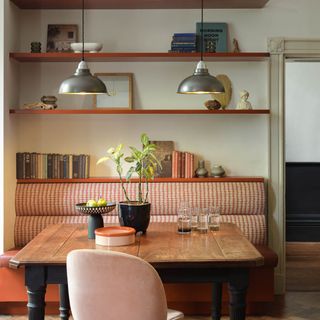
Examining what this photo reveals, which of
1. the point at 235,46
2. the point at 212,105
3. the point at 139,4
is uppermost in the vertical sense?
the point at 139,4

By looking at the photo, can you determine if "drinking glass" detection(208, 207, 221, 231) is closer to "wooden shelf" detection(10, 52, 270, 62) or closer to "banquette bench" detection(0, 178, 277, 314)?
"banquette bench" detection(0, 178, 277, 314)

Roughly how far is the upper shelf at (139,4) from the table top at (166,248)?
1954mm

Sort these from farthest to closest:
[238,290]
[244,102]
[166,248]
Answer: [244,102] → [166,248] → [238,290]

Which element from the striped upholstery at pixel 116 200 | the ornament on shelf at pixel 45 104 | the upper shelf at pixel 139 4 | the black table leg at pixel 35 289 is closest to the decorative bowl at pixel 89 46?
the upper shelf at pixel 139 4

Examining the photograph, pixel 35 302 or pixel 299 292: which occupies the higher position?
pixel 35 302

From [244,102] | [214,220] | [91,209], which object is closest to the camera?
[91,209]

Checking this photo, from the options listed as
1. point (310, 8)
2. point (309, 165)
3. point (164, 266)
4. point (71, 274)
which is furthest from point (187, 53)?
point (309, 165)

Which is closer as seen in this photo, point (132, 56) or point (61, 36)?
point (132, 56)

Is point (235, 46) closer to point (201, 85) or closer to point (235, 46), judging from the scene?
point (235, 46)

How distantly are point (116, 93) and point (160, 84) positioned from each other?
38 centimetres

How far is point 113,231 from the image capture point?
3402mm

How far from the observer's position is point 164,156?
5.07 metres

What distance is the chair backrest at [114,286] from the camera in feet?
8.43

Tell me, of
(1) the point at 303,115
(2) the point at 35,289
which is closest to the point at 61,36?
(2) the point at 35,289
